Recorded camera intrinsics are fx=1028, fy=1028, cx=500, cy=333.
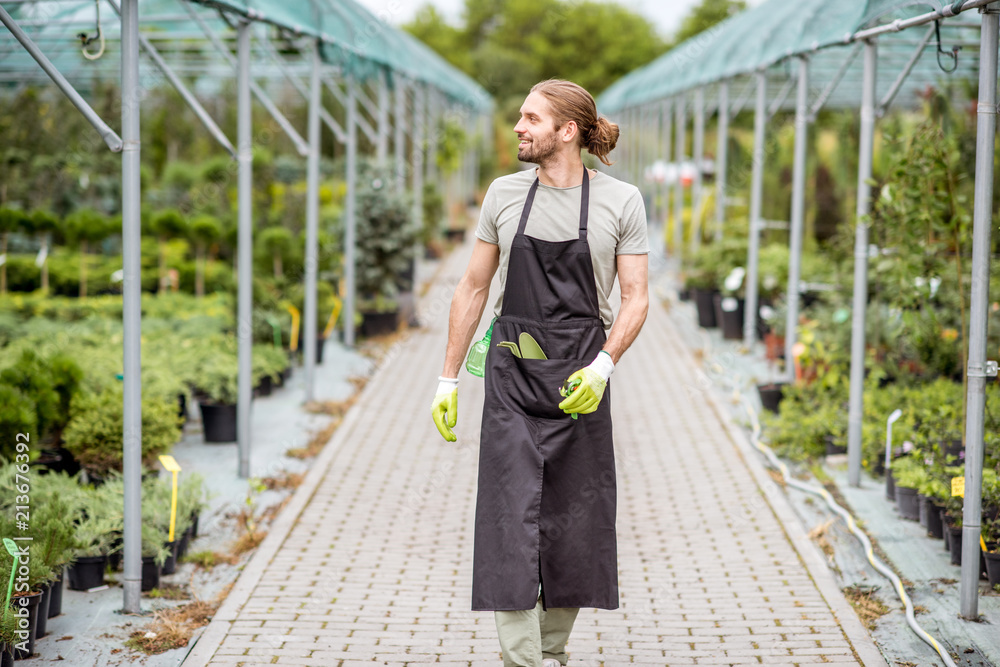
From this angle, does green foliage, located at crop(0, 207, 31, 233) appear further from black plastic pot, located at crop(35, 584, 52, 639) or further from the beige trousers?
the beige trousers

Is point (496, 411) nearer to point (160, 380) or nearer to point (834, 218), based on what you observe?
point (160, 380)

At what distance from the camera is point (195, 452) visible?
6.23 m

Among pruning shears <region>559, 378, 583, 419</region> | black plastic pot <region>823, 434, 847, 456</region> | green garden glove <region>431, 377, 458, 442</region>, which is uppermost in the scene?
pruning shears <region>559, 378, 583, 419</region>

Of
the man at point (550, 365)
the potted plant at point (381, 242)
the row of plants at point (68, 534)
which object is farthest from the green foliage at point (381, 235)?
the man at point (550, 365)

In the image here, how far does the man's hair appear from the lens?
3062mm

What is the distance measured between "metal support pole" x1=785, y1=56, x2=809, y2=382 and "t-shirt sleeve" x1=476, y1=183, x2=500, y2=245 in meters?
4.49

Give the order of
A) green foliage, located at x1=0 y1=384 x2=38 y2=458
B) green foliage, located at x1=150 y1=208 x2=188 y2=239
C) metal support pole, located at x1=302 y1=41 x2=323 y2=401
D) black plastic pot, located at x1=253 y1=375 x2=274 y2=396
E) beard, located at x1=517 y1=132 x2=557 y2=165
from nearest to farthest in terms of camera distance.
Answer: beard, located at x1=517 y1=132 x2=557 y2=165 → green foliage, located at x1=0 y1=384 x2=38 y2=458 → metal support pole, located at x1=302 y1=41 x2=323 y2=401 → black plastic pot, located at x1=253 y1=375 x2=274 y2=396 → green foliage, located at x1=150 y1=208 x2=188 y2=239

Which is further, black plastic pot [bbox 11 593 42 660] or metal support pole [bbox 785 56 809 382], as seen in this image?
metal support pole [bbox 785 56 809 382]

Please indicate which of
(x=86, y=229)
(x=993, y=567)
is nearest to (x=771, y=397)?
(x=993, y=567)

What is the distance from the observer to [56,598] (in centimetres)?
392

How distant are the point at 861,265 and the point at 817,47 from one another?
1.59 metres

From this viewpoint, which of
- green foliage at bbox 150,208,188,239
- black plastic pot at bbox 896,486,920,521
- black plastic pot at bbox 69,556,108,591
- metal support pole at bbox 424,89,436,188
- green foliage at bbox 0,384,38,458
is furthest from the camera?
metal support pole at bbox 424,89,436,188

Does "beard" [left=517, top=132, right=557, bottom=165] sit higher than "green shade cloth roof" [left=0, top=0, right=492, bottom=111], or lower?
lower

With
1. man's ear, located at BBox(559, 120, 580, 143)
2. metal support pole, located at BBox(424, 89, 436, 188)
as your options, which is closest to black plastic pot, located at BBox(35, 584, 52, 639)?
man's ear, located at BBox(559, 120, 580, 143)
